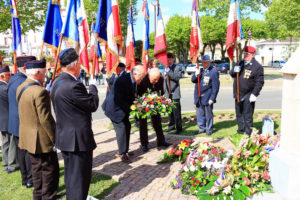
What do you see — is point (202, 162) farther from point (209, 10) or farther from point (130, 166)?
point (209, 10)

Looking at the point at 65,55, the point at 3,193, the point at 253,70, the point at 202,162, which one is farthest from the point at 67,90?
the point at 253,70

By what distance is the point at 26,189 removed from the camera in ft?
15.4

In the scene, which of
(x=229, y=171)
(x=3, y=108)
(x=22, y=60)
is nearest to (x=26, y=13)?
(x=3, y=108)

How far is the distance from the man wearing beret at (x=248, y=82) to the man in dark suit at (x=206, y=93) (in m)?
0.60

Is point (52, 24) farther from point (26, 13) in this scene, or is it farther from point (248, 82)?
point (26, 13)

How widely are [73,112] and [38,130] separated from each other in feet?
3.01

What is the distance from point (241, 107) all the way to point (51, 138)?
5.00 metres

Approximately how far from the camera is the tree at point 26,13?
50.4 feet

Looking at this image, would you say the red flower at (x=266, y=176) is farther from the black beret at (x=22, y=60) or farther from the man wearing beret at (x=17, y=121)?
the black beret at (x=22, y=60)

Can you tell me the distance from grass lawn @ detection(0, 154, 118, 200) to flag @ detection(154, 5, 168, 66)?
10.3 feet

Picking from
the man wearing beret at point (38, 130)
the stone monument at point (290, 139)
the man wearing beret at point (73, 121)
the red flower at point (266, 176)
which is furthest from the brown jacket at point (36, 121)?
the stone monument at point (290, 139)

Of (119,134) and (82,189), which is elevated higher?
(119,134)

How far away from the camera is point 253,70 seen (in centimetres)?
652

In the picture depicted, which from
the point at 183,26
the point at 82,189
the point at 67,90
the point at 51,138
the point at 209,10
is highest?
the point at 183,26
